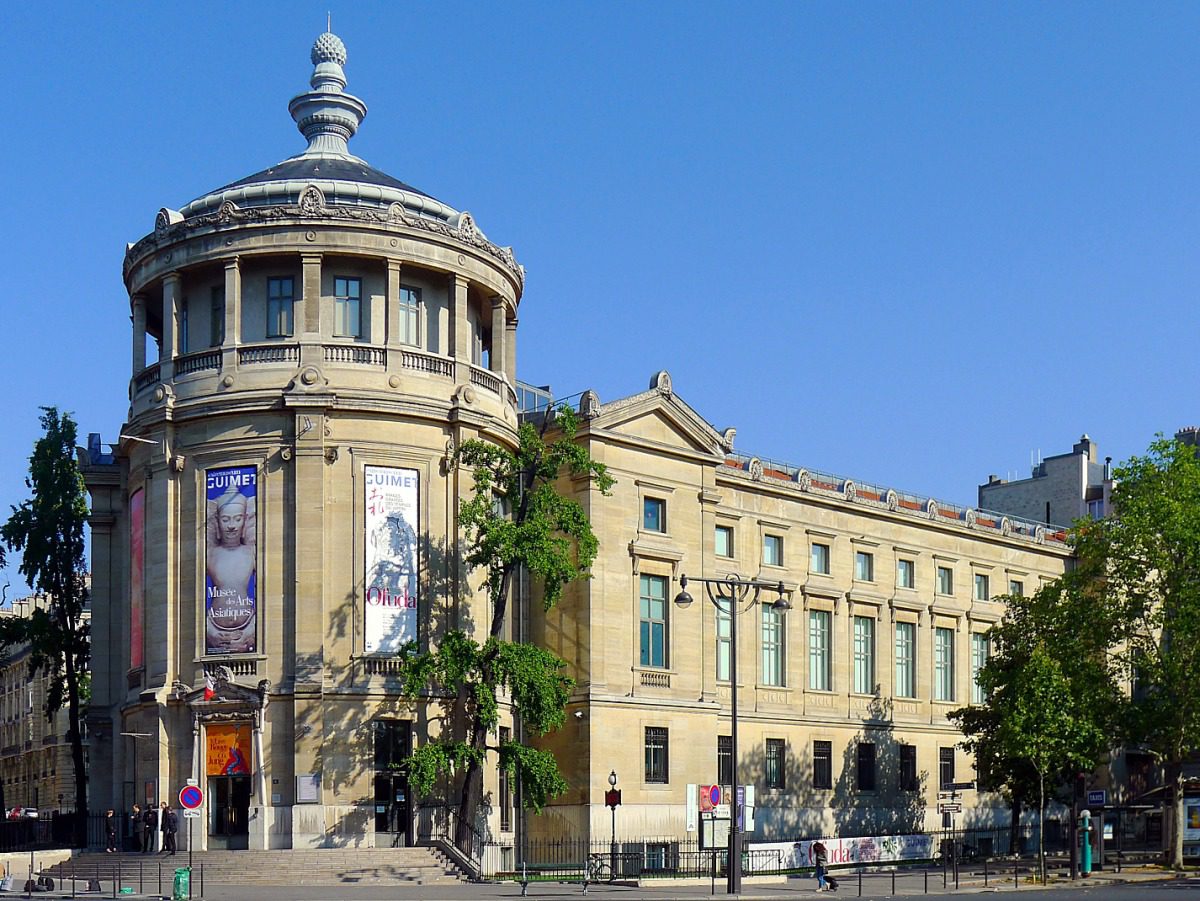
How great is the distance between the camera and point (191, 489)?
181ft

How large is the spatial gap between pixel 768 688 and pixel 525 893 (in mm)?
26501

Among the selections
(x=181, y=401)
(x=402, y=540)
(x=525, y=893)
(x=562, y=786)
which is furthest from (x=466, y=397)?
(x=525, y=893)

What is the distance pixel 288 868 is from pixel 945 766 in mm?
40793

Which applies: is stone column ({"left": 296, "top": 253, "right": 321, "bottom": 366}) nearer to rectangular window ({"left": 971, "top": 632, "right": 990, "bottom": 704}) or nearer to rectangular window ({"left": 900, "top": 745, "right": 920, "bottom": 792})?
rectangular window ({"left": 900, "top": 745, "right": 920, "bottom": 792})

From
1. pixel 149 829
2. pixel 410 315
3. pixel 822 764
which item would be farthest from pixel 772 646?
pixel 149 829

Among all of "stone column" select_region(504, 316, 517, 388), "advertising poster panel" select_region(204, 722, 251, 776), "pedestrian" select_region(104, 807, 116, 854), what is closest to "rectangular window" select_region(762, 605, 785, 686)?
"stone column" select_region(504, 316, 517, 388)

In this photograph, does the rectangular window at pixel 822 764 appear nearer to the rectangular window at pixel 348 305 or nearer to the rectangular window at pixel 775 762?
the rectangular window at pixel 775 762

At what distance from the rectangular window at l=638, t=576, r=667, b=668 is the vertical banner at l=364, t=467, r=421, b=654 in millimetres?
11917

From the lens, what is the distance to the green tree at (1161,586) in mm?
66312

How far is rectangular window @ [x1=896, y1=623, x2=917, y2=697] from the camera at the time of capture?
256 feet

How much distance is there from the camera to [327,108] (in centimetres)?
6481

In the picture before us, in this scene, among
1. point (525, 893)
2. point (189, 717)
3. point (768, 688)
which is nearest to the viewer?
point (525, 893)

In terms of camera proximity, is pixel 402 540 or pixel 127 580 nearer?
pixel 402 540

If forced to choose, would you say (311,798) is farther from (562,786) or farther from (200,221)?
(200,221)
